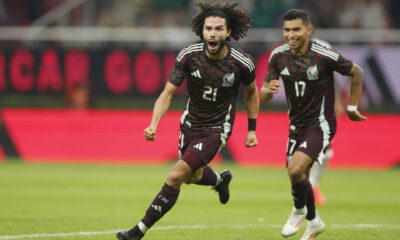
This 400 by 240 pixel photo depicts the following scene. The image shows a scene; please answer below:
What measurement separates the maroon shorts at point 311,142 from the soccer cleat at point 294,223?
569mm

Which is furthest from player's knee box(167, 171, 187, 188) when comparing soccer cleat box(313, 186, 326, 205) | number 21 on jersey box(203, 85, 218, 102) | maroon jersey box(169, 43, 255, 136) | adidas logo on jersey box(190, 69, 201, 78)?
soccer cleat box(313, 186, 326, 205)

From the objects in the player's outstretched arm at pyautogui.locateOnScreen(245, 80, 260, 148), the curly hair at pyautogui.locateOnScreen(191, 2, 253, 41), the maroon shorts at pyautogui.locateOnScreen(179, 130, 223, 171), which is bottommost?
the maroon shorts at pyautogui.locateOnScreen(179, 130, 223, 171)

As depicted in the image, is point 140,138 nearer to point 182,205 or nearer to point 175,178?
point 182,205

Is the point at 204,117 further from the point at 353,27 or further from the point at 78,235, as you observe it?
the point at 353,27

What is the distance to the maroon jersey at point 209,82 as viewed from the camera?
832 cm

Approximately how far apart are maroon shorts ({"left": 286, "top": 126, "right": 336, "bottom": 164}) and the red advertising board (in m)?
10.7

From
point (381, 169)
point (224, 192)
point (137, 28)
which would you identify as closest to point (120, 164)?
point (137, 28)

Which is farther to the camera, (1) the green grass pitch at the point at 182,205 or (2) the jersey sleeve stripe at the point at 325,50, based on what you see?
(1) the green grass pitch at the point at 182,205

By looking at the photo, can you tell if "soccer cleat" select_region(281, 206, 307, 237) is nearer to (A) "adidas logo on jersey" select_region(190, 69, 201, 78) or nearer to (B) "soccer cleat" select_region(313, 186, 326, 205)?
(A) "adidas logo on jersey" select_region(190, 69, 201, 78)

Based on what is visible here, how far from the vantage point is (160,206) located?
7789 mm

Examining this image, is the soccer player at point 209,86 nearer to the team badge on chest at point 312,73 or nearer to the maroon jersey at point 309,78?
the maroon jersey at point 309,78

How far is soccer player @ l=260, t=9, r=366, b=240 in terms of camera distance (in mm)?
8555

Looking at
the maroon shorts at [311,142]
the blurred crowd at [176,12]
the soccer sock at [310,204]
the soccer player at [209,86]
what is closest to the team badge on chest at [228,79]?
the soccer player at [209,86]

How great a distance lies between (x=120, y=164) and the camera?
19984mm
